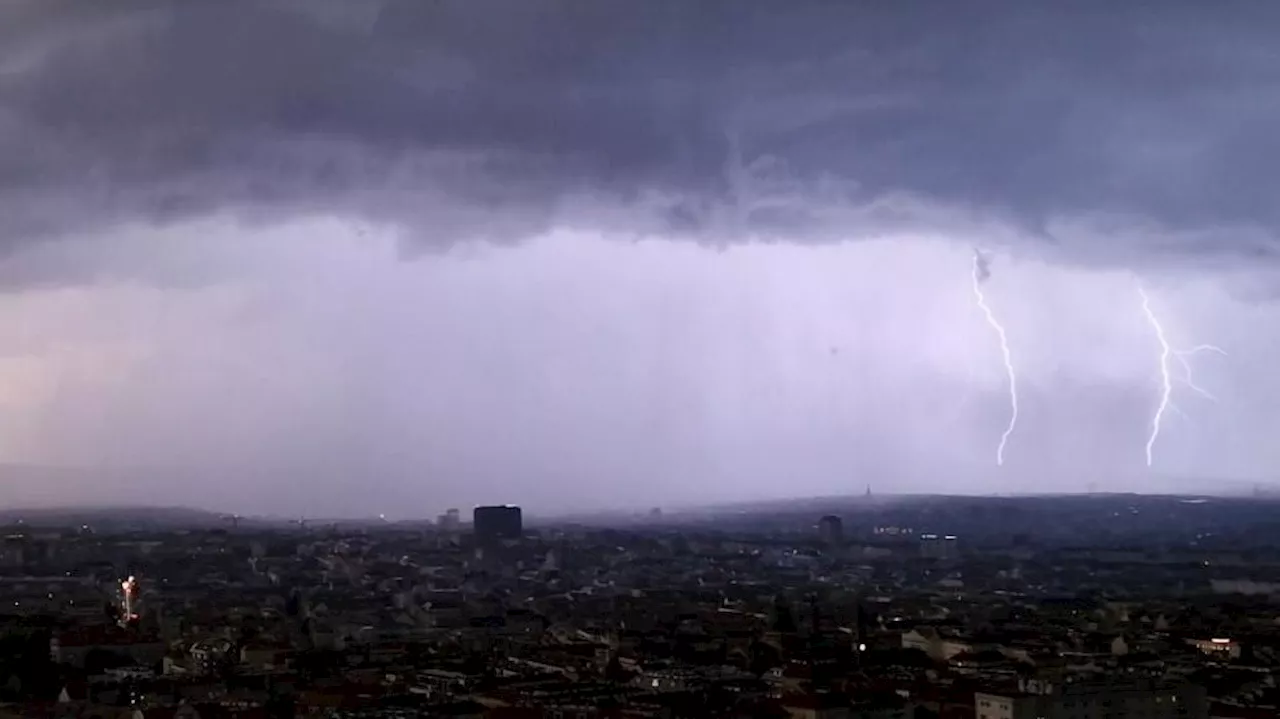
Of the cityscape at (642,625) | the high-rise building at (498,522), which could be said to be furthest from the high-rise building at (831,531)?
the high-rise building at (498,522)

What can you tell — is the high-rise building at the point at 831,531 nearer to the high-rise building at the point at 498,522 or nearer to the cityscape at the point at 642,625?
the cityscape at the point at 642,625

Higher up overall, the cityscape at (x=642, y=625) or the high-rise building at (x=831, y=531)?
the high-rise building at (x=831, y=531)

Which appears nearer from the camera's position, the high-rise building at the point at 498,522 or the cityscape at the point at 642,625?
the cityscape at the point at 642,625

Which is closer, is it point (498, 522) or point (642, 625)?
point (642, 625)

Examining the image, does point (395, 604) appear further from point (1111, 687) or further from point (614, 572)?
point (1111, 687)

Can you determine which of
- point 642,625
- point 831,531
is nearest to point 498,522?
point 831,531

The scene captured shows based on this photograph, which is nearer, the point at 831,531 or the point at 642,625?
the point at 642,625

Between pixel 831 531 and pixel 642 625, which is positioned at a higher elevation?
pixel 831 531

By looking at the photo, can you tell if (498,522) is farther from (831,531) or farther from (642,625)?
(642,625)
